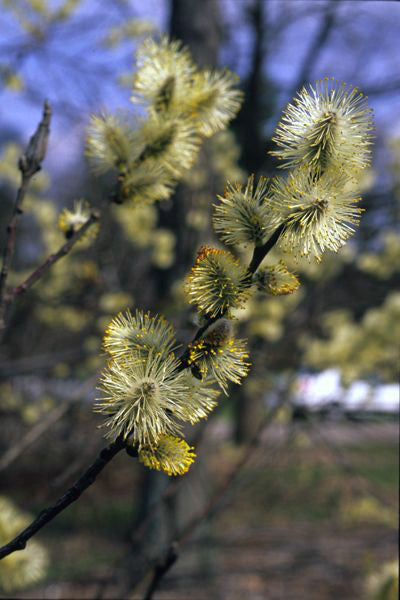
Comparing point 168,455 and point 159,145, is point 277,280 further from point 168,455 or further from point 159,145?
point 159,145

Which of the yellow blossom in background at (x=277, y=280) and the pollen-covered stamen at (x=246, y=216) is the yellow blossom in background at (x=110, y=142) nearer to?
the pollen-covered stamen at (x=246, y=216)

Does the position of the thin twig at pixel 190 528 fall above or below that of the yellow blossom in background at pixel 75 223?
below

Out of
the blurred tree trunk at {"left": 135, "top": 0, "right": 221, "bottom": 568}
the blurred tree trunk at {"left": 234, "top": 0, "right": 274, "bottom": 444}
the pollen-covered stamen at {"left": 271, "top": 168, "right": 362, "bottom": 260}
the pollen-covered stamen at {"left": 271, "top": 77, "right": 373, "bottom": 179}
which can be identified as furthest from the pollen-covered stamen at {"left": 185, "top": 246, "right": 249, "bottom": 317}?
the blurred tree trunk at {"left": 234, "top": 0, "right": 274, "bottom": 444}

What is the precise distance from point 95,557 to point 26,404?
247cm

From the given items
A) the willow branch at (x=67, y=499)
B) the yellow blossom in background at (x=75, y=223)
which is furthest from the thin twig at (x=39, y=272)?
the willow branch at (x=67, y=499)

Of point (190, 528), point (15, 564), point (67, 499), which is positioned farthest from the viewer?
point (15, 564)

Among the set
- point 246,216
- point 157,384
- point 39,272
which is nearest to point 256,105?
point 39,272

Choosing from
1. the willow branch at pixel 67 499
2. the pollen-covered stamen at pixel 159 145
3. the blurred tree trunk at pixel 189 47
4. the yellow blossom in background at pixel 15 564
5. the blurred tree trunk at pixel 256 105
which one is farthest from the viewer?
the blurred tree trunk at pixel 256 105

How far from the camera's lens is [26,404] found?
772 cm

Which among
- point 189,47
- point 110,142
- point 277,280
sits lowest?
point 277,280

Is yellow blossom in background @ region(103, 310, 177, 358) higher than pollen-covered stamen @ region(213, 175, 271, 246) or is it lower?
lower

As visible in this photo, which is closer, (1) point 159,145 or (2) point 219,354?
(2) point 219,354

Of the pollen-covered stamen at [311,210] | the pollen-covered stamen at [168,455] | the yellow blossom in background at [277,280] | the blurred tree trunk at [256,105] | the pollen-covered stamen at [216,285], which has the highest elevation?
the blurred tree trunk at [256,105]

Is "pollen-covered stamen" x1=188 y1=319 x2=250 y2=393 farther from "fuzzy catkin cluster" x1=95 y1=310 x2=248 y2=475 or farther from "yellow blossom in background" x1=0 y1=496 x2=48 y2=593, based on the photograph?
"yellow blossom in background" x1=0 y1=496 x2=48 y2=593
